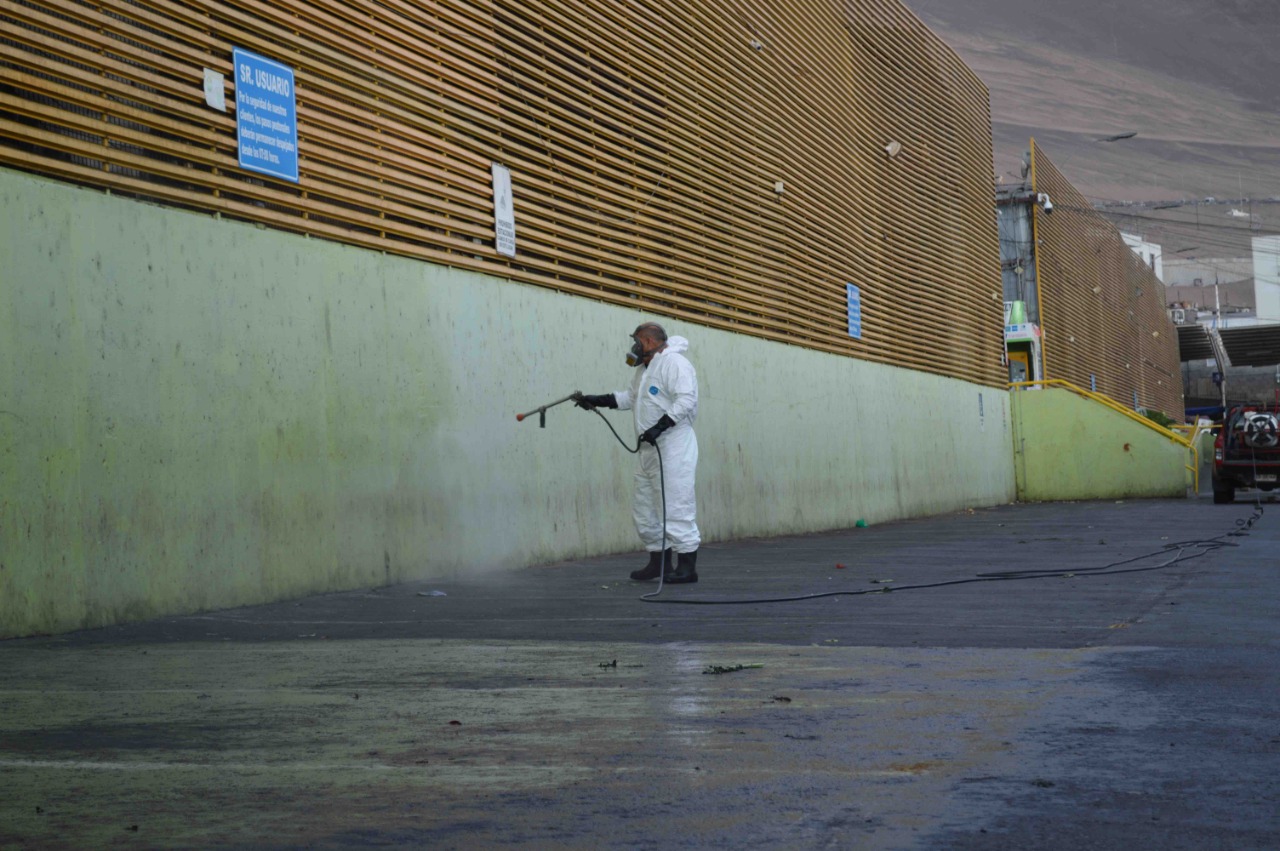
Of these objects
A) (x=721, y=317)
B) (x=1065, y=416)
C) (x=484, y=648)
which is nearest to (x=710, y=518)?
(x=721, y=317)

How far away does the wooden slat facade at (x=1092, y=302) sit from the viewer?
4341 centimetres

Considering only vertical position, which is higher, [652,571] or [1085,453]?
[1085,453]

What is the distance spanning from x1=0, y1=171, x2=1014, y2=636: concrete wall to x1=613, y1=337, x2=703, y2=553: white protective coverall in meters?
1.49

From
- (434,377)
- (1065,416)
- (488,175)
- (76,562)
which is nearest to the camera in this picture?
(76,562)

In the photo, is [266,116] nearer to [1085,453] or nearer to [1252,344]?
[1085,453]

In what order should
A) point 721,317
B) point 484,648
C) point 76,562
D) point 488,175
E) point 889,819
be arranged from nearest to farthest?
point 889,819
point 484,648
point 76,562
point 488,175
point 721,317

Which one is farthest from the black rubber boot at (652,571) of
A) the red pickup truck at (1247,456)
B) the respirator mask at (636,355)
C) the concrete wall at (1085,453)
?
the concrete wall at (1085,453)

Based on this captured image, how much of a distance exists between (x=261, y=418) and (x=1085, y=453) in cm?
2620

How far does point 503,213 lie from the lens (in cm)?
1370

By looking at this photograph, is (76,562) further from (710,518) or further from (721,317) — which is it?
(721,317)

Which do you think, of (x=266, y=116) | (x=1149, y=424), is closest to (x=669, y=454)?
(x=266, y=116)

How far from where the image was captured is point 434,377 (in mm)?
12078

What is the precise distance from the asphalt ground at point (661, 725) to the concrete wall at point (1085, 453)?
23.4 metres

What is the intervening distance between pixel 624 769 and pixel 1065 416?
101 feet
